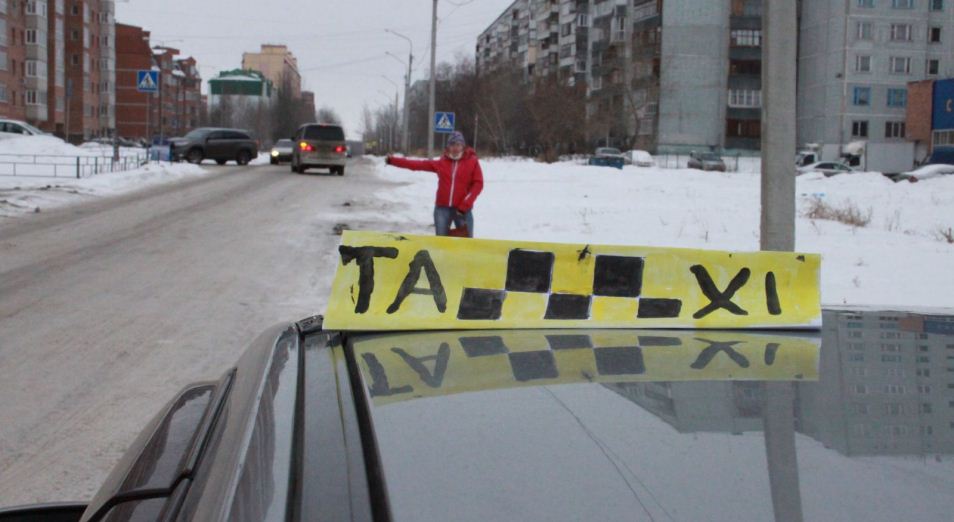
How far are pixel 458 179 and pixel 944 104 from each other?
6590cm

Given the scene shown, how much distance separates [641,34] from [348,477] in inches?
3447

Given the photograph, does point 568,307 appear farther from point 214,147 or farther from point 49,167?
point 214,147

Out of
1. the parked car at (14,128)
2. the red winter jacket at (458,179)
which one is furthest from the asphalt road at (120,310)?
the parked car at (14,128)

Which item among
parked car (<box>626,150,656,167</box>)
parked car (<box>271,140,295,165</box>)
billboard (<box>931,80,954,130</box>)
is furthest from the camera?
parked car (<box>626,150,656,167</box>)

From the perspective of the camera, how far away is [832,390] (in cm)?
240

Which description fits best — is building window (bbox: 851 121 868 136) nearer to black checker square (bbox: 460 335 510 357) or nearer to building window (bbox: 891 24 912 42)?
building window (bbox: 891 24 912 42)

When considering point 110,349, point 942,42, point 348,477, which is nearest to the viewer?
point 348,477

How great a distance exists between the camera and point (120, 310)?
9.35m

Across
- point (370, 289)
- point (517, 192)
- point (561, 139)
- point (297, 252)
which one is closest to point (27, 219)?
point (297, 252)

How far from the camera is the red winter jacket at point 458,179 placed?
497 inches

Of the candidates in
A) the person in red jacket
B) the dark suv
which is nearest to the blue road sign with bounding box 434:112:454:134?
the dark suv

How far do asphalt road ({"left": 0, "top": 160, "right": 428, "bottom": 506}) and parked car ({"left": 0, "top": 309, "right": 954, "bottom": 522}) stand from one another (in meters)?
2.49

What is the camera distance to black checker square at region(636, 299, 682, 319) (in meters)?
3.54

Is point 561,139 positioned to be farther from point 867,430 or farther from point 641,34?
point 867,430
